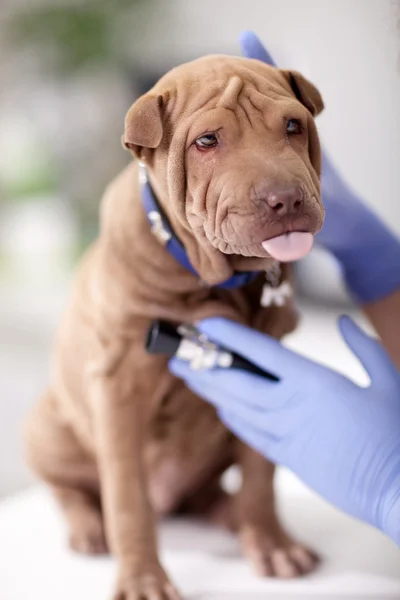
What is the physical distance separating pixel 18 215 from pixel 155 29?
157cm

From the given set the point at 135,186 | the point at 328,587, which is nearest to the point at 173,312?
the point at 135,186

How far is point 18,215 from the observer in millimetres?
2555

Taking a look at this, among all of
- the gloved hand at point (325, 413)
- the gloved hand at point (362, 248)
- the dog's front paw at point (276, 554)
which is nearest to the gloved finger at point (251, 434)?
the gloved hand at point (325, 413)

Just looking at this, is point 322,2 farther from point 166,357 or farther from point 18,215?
point 18,215

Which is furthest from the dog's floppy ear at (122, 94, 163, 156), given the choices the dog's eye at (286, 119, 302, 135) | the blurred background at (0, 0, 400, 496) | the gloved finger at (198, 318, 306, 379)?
the blurred background at (0, 0, 400, 496)

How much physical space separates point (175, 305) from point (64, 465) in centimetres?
35

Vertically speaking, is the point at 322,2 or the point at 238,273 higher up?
the point at 322,2

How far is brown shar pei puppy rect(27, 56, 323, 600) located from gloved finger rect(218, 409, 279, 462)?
4 cm

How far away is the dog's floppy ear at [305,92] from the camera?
2.12ft

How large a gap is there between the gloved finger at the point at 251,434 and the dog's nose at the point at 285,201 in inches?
15.5

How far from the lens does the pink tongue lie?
0.60 meters

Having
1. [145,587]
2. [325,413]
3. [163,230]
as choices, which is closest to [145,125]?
[163,230]

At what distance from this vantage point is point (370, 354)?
881 mm

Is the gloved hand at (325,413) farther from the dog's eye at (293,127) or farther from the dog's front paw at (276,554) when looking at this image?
the dog's eye at (293,127)
